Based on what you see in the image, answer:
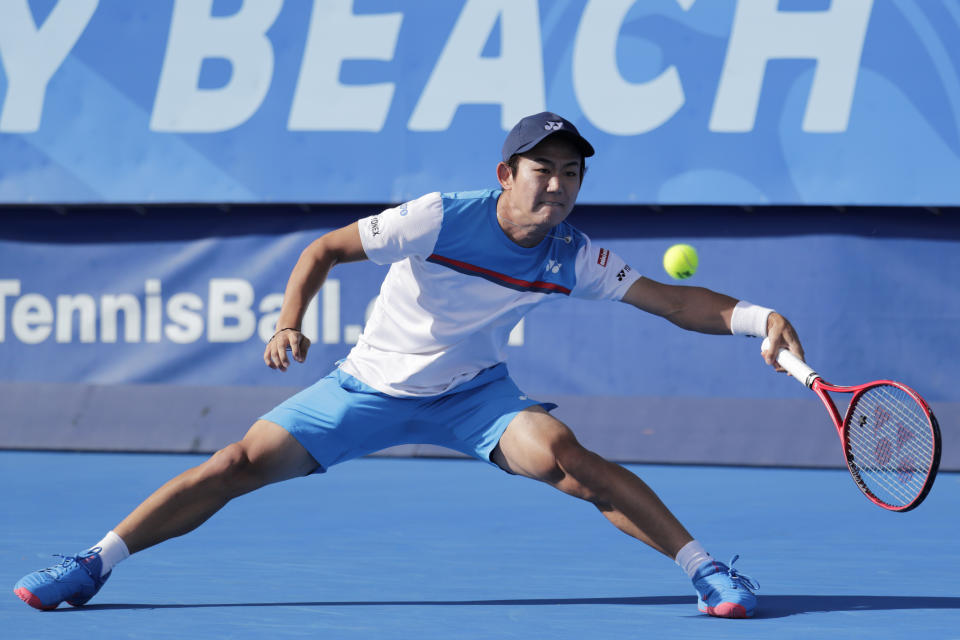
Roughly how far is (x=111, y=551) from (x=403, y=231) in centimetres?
125

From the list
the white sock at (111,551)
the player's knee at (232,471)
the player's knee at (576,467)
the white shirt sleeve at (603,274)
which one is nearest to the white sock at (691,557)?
the player's knee at (576,467)

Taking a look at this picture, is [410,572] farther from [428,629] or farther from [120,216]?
[120,216]

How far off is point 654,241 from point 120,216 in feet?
11.2

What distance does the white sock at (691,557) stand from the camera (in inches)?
146

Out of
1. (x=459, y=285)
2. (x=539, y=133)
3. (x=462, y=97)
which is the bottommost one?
(x=459, y=285)

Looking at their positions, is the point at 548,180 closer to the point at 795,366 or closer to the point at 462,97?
the point at 795,366

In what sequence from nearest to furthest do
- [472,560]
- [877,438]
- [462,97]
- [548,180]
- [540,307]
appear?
[548,180], [877,438], [472,560], [462,97], [540,307]

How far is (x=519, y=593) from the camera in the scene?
4066 millimetres

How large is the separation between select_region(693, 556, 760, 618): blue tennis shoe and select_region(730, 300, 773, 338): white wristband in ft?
2.27

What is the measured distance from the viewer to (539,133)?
3.79 metres

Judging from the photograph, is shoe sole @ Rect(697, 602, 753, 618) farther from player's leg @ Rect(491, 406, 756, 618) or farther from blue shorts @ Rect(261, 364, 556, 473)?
blue shorts @ Rect(261, 364, 556, 473)

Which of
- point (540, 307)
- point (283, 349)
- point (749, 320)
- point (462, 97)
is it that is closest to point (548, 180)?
point (749, 320)

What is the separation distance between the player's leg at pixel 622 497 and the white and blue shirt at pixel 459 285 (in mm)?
343

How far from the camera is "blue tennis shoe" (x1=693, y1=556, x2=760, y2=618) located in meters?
3.62
